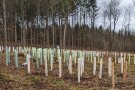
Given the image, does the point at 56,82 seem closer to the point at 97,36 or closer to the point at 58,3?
the point at 58,3

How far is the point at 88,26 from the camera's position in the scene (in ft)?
232

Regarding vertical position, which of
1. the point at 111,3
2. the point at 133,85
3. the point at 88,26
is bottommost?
the point at 133,85

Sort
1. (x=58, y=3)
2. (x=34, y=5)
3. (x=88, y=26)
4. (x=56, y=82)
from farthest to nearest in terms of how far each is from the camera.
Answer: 1. (x=88, y=26)
2. (x=34, y=5)
3. (x=58, y=3)
4. (x=56, y=82)

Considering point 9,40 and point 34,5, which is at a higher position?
point 34,5

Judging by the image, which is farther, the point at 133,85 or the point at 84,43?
the point at 84,43

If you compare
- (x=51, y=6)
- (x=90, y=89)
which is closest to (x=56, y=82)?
(x=90, y=89)

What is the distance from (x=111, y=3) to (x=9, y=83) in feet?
182

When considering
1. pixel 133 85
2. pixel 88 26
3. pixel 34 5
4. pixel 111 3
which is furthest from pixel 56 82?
pixel 88 26

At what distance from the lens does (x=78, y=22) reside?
221ft

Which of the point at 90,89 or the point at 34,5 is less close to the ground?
the point at 34,5

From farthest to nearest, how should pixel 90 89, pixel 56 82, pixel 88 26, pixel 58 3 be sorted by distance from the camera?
pixel 88 26, pixel 58 3, pixel 56 82, pixel 90 89

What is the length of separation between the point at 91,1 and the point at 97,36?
30.4 feet

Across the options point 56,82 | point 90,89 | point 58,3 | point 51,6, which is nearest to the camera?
point 90,89

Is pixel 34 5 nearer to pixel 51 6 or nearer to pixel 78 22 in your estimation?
pixel 51 6
